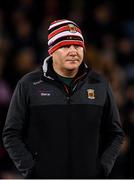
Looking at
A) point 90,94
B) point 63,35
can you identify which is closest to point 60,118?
point 90,94

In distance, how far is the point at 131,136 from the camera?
24.3ft

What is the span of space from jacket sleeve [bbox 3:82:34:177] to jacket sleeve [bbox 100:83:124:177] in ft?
1.73

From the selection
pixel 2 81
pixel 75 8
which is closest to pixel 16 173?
pixel 2 81

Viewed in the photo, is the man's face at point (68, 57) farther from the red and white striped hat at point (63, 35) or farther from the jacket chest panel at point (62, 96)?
the jacket chest panel at point (62, 96)

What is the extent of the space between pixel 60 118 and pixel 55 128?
75 millimetres

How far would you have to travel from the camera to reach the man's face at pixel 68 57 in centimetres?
450

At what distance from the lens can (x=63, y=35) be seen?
4.59 meters

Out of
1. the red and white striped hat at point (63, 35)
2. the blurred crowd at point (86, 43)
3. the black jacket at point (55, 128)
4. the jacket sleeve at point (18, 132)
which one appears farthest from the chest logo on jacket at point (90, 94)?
the blurred crowd at point (86, 43)

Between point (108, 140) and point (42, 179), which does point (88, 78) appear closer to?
point (108, 140)

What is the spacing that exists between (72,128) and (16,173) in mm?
2529

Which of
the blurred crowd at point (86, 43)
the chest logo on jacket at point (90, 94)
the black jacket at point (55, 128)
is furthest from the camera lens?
the blurred crowd at point (86, 43)

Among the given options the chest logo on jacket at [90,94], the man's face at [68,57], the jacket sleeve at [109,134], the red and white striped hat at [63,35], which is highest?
the red and white striped hat at [63,35]

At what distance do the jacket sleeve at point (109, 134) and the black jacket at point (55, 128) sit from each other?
0.09ft

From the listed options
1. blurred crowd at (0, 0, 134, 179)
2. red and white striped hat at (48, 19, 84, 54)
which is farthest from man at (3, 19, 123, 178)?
blurred crowd at (0, 0, 134, 179)
